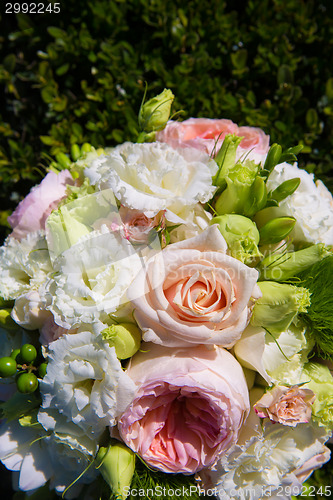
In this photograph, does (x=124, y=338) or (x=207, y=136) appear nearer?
(x=124, y=338)

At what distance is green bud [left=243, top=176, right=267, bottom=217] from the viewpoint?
2.39ft

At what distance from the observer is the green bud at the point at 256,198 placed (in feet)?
2.39

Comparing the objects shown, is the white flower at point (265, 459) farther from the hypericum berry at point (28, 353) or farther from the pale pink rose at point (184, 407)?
the hypericum berry at point (28, 353)

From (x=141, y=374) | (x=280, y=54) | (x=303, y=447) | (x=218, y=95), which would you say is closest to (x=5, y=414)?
(x=141, y=374)

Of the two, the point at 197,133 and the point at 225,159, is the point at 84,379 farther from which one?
the point at 197,133

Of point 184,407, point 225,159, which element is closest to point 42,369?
point 184,407

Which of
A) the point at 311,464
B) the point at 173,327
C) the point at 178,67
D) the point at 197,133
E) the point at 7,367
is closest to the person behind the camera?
the point at 173,327

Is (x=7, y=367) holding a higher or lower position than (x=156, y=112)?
lower

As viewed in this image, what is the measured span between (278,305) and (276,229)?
0.47 feet

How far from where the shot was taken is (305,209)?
2.69 feet

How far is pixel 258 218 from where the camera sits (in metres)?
0.79

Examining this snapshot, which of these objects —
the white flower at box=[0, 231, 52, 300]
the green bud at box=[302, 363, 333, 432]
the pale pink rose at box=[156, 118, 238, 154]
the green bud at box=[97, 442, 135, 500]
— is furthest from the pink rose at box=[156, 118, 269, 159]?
Answer: the green bud at box=[97, 442, 135, 500]

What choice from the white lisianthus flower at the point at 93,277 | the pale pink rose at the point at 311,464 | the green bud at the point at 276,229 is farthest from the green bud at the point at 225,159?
the pale pink rose at the point at 311,464

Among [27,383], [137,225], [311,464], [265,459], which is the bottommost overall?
[311,464]
